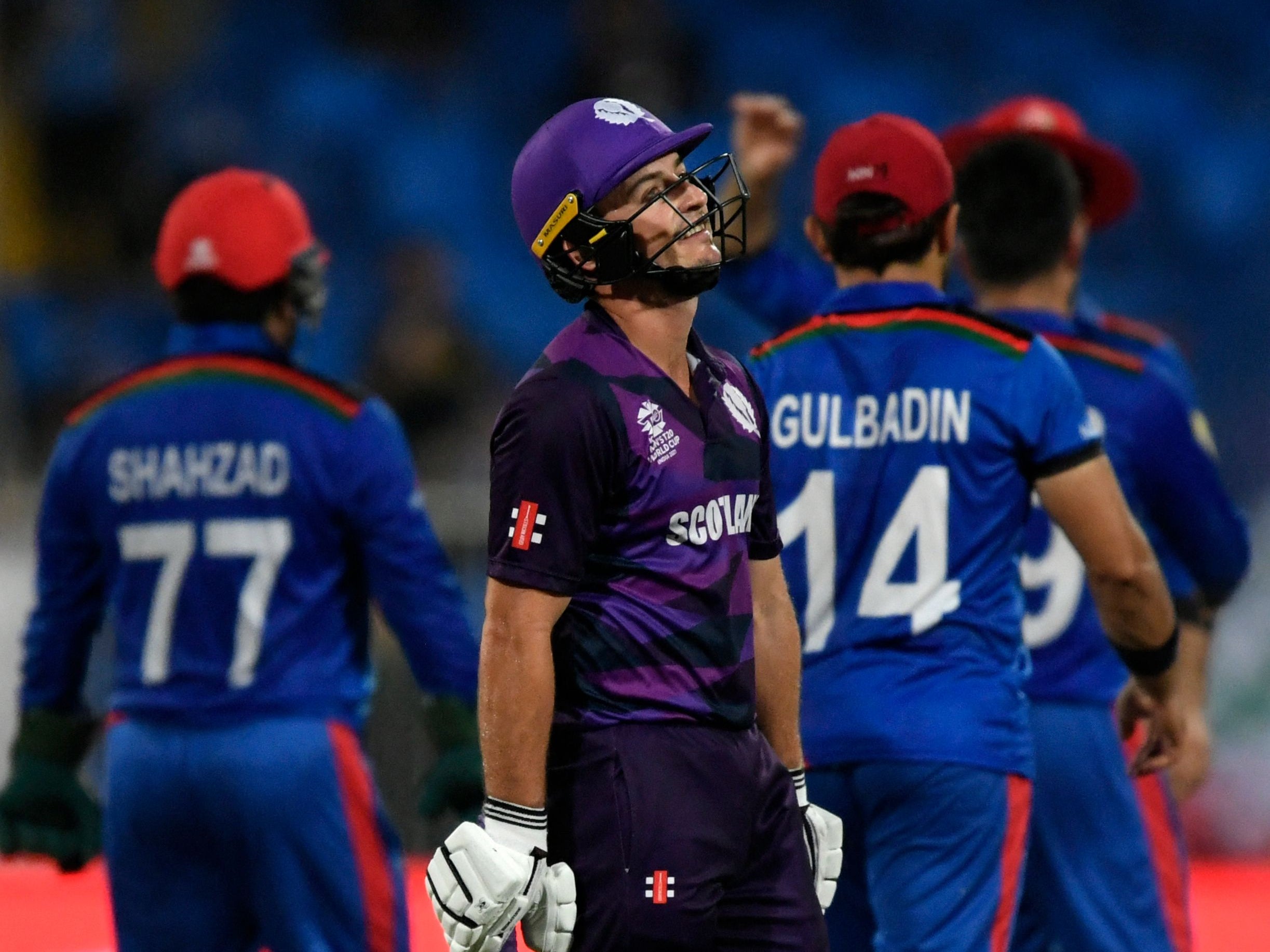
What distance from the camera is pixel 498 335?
9680 mm

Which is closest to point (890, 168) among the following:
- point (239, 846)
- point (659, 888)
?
point (659, 888)

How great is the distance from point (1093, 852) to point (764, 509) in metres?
1.36

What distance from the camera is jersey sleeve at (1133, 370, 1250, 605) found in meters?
4.06

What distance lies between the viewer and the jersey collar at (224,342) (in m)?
3.97

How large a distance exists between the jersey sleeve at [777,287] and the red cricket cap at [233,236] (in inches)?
41.4

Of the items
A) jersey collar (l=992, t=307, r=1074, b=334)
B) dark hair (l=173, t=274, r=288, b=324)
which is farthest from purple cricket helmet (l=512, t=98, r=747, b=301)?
jersey collar (l=992, t=307, r=1074, b=334)

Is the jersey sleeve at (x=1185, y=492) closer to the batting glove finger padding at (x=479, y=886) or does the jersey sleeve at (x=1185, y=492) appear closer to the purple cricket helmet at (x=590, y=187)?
the purple cricket helmet at (x=590, y=187)

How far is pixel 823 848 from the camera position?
9.94 feet

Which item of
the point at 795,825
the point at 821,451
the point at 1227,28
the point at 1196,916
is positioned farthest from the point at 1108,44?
the point at 795,825

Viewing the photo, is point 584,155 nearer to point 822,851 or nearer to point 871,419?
point 871,419

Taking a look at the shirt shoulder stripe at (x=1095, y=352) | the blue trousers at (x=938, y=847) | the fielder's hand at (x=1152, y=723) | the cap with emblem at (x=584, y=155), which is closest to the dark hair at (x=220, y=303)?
the cap with emblem at (x=584, y=155)

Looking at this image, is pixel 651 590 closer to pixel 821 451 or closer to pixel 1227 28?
pixel 821 451

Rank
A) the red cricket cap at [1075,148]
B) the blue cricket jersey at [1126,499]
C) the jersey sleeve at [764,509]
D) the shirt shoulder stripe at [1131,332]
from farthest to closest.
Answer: the red cricket cap at [1075,148]
the shirt shoulder stripe at [1131,332]
the blue cricket jersey at [1126,499]
the jersey sleeve at [764,509]

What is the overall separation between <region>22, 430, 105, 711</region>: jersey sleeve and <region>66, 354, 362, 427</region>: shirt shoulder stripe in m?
0.12
